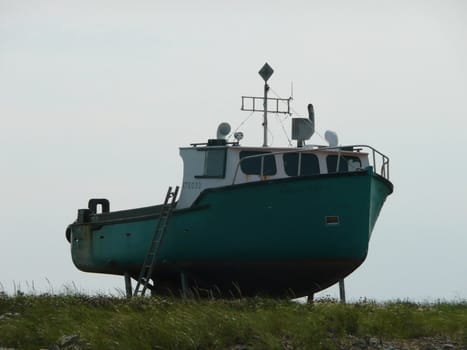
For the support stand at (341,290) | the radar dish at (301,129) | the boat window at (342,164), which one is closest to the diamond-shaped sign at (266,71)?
the radar dish at (301,129)

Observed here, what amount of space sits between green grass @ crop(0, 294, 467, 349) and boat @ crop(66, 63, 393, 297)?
285 cm

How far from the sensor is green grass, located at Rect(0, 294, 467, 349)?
13.3 metres

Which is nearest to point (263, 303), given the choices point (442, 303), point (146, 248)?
point (442, 303)

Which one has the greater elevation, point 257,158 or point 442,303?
point 257,158

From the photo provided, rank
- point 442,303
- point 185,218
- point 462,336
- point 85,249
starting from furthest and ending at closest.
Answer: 1. point 85,249
2. point 185,218
3. point 442,303
4. point 462,336

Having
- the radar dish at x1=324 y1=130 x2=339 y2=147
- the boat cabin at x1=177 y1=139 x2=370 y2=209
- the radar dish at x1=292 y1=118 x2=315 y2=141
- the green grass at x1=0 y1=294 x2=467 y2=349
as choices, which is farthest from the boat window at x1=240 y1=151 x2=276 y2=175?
the green grass at x1=0 y1=294 x2=467 y2=349

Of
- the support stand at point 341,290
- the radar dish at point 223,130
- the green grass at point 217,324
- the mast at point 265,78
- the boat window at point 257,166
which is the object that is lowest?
the support stand at point 341,290

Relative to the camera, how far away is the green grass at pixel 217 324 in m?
13.3

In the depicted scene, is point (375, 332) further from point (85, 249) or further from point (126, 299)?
point (85, 249)

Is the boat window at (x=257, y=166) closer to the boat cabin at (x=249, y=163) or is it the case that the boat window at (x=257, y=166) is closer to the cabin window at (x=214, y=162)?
the boat cabin at (x=249, y=163)

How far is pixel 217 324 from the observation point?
1385 cm

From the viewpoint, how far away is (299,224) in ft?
65.7

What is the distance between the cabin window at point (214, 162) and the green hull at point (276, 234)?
1223 mm

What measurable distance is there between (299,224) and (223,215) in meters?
1.55
